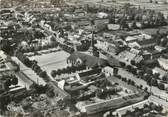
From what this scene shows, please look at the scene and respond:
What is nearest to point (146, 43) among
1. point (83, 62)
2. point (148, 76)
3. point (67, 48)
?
point (67, 48)

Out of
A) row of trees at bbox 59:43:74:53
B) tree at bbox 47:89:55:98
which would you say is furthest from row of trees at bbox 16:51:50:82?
row of trees at bbox 59:43:74:53

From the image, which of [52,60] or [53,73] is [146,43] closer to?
[52,60]

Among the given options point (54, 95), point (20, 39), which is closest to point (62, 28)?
point (20, 39)

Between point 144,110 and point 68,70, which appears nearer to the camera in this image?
point 144,110

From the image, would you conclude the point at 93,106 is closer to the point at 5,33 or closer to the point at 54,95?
the point at 54,95

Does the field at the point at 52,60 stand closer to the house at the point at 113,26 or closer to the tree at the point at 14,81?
the tree at the point at 14,81

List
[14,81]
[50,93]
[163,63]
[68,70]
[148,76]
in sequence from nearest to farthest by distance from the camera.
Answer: [50,93], [14,81], [148,76], [68,70], [163,63]

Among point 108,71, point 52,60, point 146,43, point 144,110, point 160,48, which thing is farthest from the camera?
point 146,43

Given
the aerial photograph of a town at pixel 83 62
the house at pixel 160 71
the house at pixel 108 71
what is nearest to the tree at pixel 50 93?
the aerial photograph of a town at pixel 83 62
